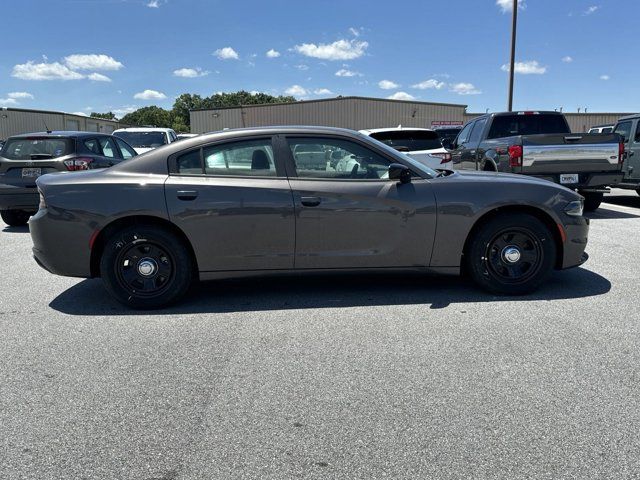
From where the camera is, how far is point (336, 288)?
5.21 m

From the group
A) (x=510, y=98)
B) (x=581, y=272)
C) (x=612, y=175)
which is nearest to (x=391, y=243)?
(x=581, y=272)

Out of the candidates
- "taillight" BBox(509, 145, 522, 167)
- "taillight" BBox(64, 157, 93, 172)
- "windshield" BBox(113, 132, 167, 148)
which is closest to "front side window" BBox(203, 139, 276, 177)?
"taillight" BBox(64, 157, 93, 172)

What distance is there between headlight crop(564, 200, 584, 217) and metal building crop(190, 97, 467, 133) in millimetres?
33331

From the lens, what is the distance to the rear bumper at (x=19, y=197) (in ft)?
28.1

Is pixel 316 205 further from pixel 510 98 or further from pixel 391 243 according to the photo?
pixel 510 98

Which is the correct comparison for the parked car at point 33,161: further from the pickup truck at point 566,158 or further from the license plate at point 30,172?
the pickup truck at point 566,158

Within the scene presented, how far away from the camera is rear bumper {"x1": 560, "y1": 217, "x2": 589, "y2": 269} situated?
15.9 ft

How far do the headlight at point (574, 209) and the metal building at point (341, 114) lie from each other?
33331 mm

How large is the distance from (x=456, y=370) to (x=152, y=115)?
410ft

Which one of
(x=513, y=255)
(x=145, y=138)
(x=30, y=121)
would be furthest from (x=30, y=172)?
(x=30, y=121)

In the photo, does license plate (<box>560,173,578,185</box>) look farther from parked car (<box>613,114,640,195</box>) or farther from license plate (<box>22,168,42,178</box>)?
license plate (<box>22,168,42,178</box>)

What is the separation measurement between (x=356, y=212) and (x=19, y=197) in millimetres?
6484

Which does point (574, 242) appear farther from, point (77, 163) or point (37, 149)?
point (37, 149)

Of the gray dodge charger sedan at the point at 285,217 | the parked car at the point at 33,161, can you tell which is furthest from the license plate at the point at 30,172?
the gray dodge charger sedan at the point at 285,217
